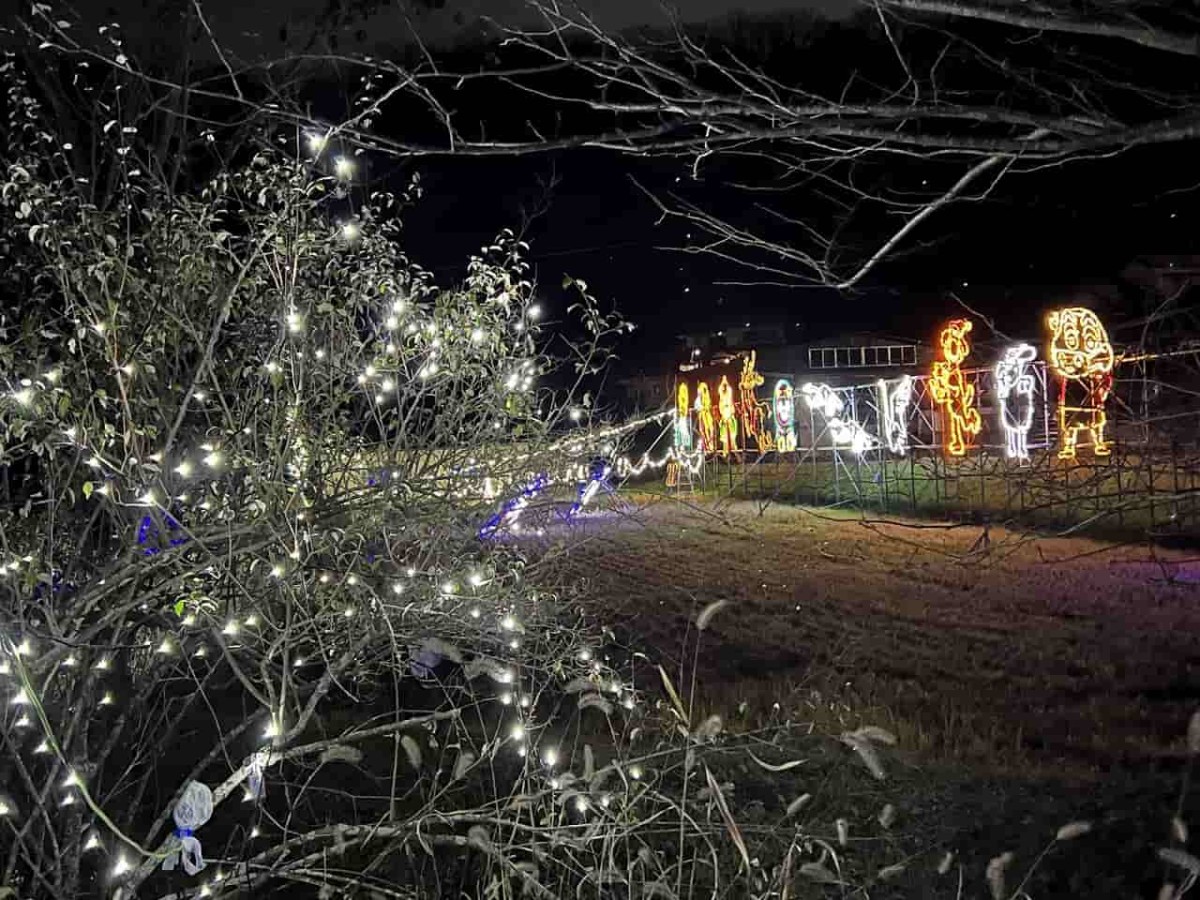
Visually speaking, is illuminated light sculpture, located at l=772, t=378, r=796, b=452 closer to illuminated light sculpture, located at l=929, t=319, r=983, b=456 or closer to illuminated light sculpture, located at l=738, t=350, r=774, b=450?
illuminated light sculpture, located at l=738, t=350, r=774, b=450

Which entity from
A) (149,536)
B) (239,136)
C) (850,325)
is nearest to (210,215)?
(239,136)

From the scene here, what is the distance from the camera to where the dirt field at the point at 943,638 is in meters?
6.03

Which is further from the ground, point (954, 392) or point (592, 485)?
point (954, 392)

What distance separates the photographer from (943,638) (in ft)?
29.1

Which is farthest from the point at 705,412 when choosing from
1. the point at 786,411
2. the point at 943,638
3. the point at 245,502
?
the point at 245,502

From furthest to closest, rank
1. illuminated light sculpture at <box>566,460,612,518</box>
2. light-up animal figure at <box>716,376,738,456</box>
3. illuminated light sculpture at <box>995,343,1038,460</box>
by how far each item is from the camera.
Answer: light-up animal figure at <box>716,376,738,456</box>, illuminated light sculpture at <box>995,343,1038,460</box>, illuminated light sculpture at <box>566,460,612,518</box>

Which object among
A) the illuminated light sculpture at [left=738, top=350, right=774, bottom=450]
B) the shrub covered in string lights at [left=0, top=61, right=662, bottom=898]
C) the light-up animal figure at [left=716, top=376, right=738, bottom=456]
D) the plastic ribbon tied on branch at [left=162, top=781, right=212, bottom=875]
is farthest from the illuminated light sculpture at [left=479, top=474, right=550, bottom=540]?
the light-up animal figure at [left=716, top=376, right=738, bottom=456]

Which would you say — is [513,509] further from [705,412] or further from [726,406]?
[705,412]

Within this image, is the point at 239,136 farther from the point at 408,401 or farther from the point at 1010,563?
the point at 1010,563

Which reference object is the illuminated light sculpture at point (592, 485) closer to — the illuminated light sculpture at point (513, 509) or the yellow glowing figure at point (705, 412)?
the illuminated light sculpture at point (513, 509)

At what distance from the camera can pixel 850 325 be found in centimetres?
3569

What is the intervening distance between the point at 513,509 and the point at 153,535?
1348mm

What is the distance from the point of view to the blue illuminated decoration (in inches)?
141

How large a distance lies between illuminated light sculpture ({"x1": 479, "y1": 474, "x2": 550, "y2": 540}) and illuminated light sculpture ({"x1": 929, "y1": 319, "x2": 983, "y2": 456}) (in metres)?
12.7
